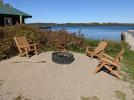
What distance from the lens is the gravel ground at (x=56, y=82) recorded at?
22.3 feet

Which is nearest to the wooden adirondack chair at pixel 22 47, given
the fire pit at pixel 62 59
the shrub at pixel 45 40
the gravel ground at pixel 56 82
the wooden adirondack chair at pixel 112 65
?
the shrub at pixel 45 40

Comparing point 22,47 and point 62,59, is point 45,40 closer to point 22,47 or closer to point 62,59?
point 22,47

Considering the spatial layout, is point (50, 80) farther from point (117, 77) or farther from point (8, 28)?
point (8, 28)

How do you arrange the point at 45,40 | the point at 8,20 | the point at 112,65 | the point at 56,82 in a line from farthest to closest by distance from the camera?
the point at 8,20 < the point at 45,40 < the point at 112,65 < the point at 56,82

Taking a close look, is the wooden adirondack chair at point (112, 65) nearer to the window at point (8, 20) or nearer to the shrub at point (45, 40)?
the shrub at point (45, 40)

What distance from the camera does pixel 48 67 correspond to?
9.37m

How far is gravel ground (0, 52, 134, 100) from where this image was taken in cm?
681

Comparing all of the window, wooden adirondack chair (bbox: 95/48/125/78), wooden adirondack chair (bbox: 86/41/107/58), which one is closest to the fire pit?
wooden adirondack chair (bbox: 95/48/125/78)

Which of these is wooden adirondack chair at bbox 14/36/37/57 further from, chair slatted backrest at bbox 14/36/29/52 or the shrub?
the shrub

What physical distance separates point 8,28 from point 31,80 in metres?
5.35

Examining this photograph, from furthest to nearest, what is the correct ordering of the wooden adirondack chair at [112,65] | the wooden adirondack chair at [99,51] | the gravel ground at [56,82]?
the wooden adirondack chair at [99,51] < the wooden adirondack chair at [112,65] < the gravel ground at [56,82]

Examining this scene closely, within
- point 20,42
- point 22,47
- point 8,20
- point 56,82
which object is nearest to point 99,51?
point 22,47

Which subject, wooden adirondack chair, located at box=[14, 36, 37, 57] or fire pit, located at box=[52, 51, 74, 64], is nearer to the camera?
fire pit, located at box=[52, 51, 74, 64]

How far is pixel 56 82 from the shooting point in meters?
7.81
